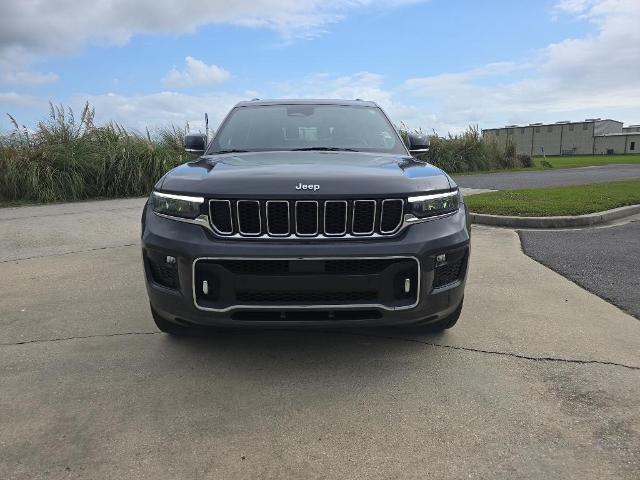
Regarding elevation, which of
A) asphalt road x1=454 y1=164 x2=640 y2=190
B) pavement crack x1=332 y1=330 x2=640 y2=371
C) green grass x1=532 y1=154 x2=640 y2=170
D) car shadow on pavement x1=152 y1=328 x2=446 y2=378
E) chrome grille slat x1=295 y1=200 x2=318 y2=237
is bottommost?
green grass x1=532 y1=154 x2=640 y2=170

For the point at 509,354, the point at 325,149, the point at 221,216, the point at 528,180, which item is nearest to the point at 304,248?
the point at 221,216

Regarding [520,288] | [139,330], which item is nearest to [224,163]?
[139,330]

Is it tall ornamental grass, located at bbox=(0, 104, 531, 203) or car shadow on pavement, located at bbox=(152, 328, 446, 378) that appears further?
tall ornamental grass, located at bbox=(0, 104, 531, 203)

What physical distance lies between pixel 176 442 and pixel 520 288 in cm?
339

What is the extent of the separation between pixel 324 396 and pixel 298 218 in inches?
37.1

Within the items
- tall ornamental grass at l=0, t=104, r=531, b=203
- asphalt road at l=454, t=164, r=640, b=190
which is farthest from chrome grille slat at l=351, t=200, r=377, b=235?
asphalt road at l=454, t=164, r=640, b=190

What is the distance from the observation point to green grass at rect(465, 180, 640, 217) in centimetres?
839

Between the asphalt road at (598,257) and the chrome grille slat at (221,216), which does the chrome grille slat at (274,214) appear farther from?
the asphalt road at (598,257)

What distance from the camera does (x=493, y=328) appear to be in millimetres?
3734

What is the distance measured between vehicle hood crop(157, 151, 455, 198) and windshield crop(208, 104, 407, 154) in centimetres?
62

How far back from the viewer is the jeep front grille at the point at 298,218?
2.80m

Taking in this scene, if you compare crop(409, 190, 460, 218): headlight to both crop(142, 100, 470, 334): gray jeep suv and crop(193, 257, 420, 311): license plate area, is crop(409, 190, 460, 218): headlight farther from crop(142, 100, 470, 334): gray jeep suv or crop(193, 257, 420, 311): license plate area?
crop(193, 257, 420, 311): license plate area

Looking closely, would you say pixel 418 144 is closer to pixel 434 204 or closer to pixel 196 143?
pixel 434 204

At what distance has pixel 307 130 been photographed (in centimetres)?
420
